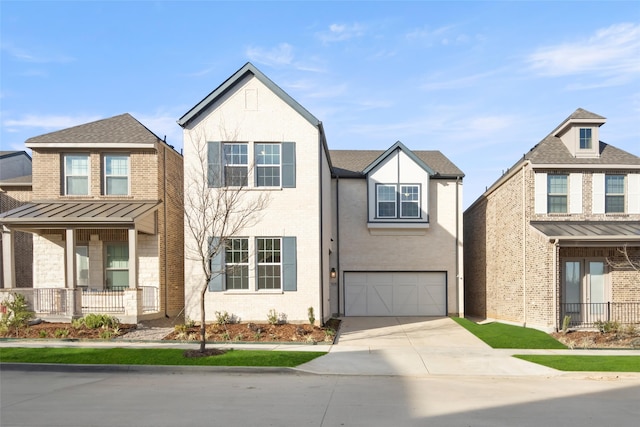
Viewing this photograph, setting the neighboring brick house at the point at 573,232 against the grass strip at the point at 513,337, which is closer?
the grass strip at the point at 513,337

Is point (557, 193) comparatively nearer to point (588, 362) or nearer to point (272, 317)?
point (588, 362)

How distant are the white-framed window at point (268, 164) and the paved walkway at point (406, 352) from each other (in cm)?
600

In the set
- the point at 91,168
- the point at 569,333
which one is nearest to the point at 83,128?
the point at 91,168

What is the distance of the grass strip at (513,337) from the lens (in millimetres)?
15012

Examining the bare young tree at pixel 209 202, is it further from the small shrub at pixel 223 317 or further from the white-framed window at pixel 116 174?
the white-framed window at pixel 116 174

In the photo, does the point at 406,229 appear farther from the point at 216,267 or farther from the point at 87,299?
the point at 87,299

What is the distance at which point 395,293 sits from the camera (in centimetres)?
2348

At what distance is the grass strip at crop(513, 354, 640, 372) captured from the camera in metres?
11.7

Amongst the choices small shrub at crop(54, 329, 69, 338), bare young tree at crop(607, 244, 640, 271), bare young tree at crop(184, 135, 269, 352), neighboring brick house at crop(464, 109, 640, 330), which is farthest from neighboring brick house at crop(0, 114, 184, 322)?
bare young tree at crop(607, 244, 640, 271)

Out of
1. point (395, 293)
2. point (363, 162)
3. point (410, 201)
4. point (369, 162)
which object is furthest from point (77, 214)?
point (395, 293)

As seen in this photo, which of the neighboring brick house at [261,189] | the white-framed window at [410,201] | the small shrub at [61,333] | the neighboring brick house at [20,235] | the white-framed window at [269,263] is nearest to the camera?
the small shrub at [61,333]

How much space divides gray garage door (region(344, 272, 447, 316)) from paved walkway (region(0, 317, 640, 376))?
4.13m

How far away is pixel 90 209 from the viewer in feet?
58.1

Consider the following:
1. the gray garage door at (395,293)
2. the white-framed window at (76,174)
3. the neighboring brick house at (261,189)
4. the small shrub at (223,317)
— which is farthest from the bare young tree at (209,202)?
the gray garage door at (395,293)
